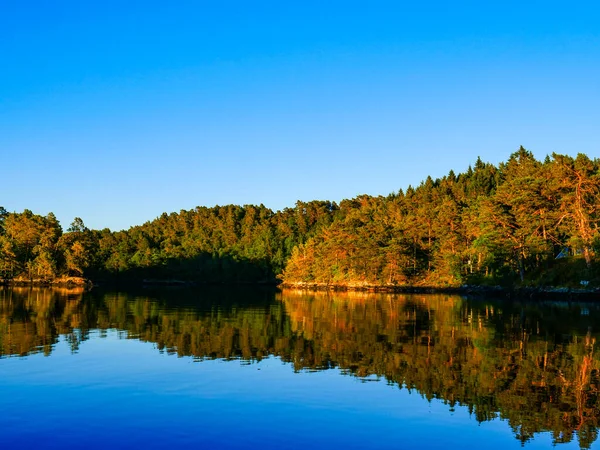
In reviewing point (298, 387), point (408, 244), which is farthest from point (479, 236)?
point (298, 387)

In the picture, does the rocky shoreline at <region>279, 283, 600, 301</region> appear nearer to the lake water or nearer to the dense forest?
the dense forest

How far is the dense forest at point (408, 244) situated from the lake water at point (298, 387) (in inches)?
1794

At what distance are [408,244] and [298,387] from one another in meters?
98.5

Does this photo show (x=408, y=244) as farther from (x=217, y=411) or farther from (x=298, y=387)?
(x=217, y=411)

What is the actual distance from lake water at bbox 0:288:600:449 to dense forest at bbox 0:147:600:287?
45558 mm

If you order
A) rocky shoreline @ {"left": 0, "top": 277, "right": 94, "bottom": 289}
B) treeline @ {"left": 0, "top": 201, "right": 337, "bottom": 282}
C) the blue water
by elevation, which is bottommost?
rocky shoreline @ {"left": 0, "top": 277, "right": 94, "bottom": 289}

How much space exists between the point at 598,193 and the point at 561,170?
591 centimetres

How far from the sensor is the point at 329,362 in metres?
26.1

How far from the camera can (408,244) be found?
382 ft

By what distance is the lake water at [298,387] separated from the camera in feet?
50.1

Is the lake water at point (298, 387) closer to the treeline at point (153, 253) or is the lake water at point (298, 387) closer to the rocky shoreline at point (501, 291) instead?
the rocky shoreline at point (501, 291)

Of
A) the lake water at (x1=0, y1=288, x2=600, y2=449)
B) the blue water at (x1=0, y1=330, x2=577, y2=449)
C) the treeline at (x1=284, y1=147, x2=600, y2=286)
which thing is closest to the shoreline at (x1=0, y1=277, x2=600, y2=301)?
the treeline at (x1=284, y1=147, x2=600, y2=286)

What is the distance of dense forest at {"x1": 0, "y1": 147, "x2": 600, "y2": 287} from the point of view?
261 feet

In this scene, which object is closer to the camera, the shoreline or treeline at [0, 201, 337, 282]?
the shoreline
